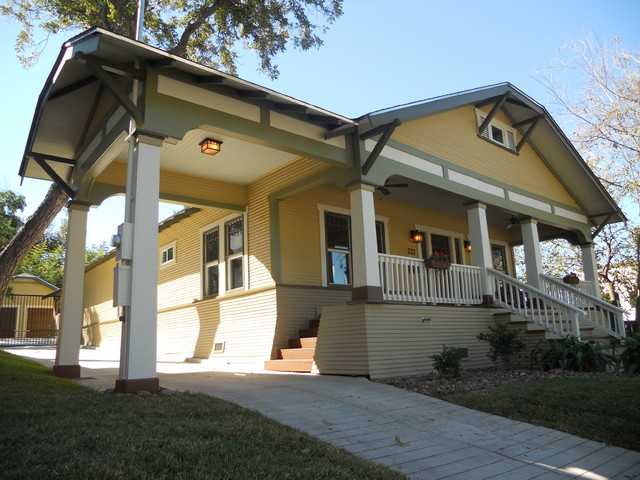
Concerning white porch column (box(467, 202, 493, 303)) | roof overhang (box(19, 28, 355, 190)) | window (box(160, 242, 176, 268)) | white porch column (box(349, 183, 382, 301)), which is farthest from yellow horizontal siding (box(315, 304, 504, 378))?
window (box(160, 242, 176, 268))

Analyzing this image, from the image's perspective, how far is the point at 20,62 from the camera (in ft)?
45.4

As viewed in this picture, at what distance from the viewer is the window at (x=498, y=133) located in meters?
12.6

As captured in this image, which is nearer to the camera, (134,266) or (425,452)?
(425,452)

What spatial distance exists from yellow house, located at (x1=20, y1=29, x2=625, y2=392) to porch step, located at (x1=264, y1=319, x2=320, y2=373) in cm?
3

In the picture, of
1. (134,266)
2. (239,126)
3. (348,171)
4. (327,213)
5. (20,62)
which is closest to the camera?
(134,266)

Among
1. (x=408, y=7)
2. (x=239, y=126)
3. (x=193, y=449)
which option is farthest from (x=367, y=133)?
(x=408, y=7)

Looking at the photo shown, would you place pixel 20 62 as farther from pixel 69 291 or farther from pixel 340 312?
pixel 340 312

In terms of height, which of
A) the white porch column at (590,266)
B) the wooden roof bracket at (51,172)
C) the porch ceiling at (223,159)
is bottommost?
the white porch column at (590,266)

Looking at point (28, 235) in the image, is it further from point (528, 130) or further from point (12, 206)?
point (12, 206)

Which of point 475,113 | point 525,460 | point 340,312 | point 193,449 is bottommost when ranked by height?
point 525,460

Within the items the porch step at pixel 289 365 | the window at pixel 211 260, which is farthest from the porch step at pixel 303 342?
the window at pixel 211 260

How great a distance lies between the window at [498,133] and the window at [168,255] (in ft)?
28.3

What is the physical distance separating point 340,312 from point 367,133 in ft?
10.3

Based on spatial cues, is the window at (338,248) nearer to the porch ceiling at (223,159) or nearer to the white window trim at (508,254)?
the porch ceiling at (223,159)
